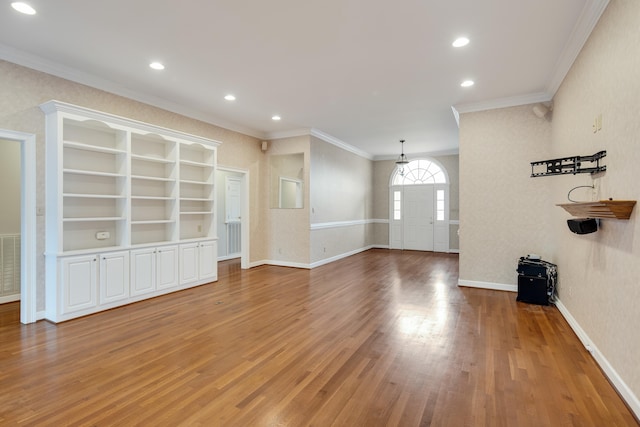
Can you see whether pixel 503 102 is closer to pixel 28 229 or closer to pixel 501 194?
pixel 501 194

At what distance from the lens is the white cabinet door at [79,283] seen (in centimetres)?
364

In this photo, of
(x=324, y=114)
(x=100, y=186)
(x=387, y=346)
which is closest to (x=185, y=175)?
(x=100, y=186)

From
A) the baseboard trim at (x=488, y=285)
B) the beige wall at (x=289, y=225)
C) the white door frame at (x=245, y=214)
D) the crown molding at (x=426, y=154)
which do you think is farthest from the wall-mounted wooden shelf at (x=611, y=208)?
the crown molding at (x=426, y=154)

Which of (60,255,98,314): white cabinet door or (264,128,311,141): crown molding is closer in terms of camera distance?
(60,255,98,314): white cabinet door

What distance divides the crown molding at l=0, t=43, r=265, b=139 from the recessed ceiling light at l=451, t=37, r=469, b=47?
4120 mm

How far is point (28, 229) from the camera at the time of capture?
360cm

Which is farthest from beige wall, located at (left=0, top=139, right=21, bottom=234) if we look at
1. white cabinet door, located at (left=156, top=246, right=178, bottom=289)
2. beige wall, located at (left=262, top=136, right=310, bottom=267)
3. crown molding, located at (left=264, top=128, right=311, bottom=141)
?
crown molding, located at (left=264, top=128, right=311, bottom=141)

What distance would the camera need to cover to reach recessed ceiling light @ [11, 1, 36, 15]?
265 centimetres

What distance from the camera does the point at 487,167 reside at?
4977mm

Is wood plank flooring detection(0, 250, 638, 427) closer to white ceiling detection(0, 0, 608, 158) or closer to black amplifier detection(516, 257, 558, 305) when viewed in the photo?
black amplifier detection(516, 257, 558, 305)

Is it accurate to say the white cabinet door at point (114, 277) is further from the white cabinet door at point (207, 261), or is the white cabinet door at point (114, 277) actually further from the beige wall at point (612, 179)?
the beige wall at point (612, 179)

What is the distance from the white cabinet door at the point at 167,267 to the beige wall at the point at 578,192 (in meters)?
4.53

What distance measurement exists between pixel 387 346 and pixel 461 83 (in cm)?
348

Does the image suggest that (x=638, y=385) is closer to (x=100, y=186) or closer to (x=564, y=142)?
(x=564, y=142)
